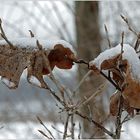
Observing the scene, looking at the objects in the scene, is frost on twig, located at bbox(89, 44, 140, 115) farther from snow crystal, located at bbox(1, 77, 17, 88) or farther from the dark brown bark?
the dark brown bark

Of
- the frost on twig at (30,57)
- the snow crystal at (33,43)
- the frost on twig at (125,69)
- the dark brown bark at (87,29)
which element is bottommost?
the frost on twig at (125,69)

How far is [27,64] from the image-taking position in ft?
3.63

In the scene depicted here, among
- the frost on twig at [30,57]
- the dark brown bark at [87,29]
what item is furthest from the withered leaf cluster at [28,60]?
the dark brown bark at [87,29]

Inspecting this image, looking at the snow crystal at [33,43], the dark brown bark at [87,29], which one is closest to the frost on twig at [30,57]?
the snow crystal at [33,43]

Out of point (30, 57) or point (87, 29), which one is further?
point (87, 29)

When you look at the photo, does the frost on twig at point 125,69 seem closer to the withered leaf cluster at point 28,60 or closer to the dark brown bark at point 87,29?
the withered leaf cluster at point 28,60

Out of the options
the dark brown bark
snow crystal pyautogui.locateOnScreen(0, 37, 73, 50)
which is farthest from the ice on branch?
the dark brown bark

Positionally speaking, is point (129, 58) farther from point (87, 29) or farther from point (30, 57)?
point (87, 29)

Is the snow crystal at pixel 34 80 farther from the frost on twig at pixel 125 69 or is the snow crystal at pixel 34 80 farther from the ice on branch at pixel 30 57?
the frost on twig at pixel 125 69

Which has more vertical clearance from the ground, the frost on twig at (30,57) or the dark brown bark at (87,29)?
the dark brown bark at (87,29)

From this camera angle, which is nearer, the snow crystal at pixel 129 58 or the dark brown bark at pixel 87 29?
the snow crystal at pixel 129 58

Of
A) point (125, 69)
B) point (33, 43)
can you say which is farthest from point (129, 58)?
point (33, 43)

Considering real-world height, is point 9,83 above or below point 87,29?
below

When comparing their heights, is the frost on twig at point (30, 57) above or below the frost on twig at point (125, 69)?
above
